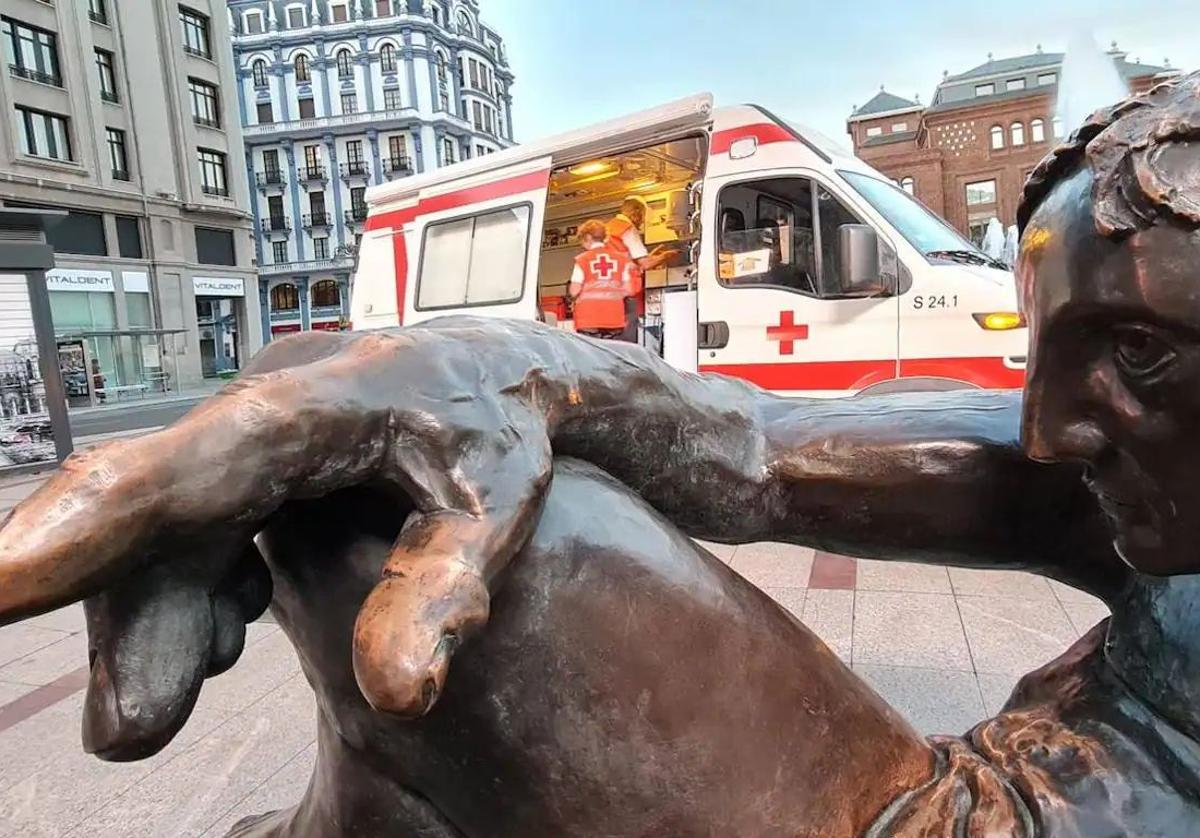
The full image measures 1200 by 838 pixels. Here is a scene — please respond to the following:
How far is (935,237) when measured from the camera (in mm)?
5383

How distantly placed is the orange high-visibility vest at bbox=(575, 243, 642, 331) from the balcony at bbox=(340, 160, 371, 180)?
1604 inches

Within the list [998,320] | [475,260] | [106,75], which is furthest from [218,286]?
[998,320]

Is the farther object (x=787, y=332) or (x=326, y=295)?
(x=326, y=295)

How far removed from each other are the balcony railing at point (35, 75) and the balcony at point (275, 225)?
72.9 feet

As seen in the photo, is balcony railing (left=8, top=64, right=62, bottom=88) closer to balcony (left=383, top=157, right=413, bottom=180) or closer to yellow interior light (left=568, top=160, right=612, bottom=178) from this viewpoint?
yellow interior light (left=568, top=160, right=612, bottom=178)

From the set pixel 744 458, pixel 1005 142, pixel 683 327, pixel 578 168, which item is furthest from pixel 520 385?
pixel 1005 142

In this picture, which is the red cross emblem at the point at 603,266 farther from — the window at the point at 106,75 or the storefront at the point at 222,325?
the storefront at the point at 222,325

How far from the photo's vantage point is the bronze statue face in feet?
2.18

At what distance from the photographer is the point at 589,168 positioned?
7242mm

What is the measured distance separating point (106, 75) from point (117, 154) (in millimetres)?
2100

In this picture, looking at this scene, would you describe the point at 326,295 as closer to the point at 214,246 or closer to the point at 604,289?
the point at 214,246

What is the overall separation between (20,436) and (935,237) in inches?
314

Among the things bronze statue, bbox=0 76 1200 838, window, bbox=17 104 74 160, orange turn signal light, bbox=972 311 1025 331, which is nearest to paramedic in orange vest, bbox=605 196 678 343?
orange turn signal light, bbox=972 311 1025 331

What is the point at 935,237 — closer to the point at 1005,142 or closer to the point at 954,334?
the point at 954,334
